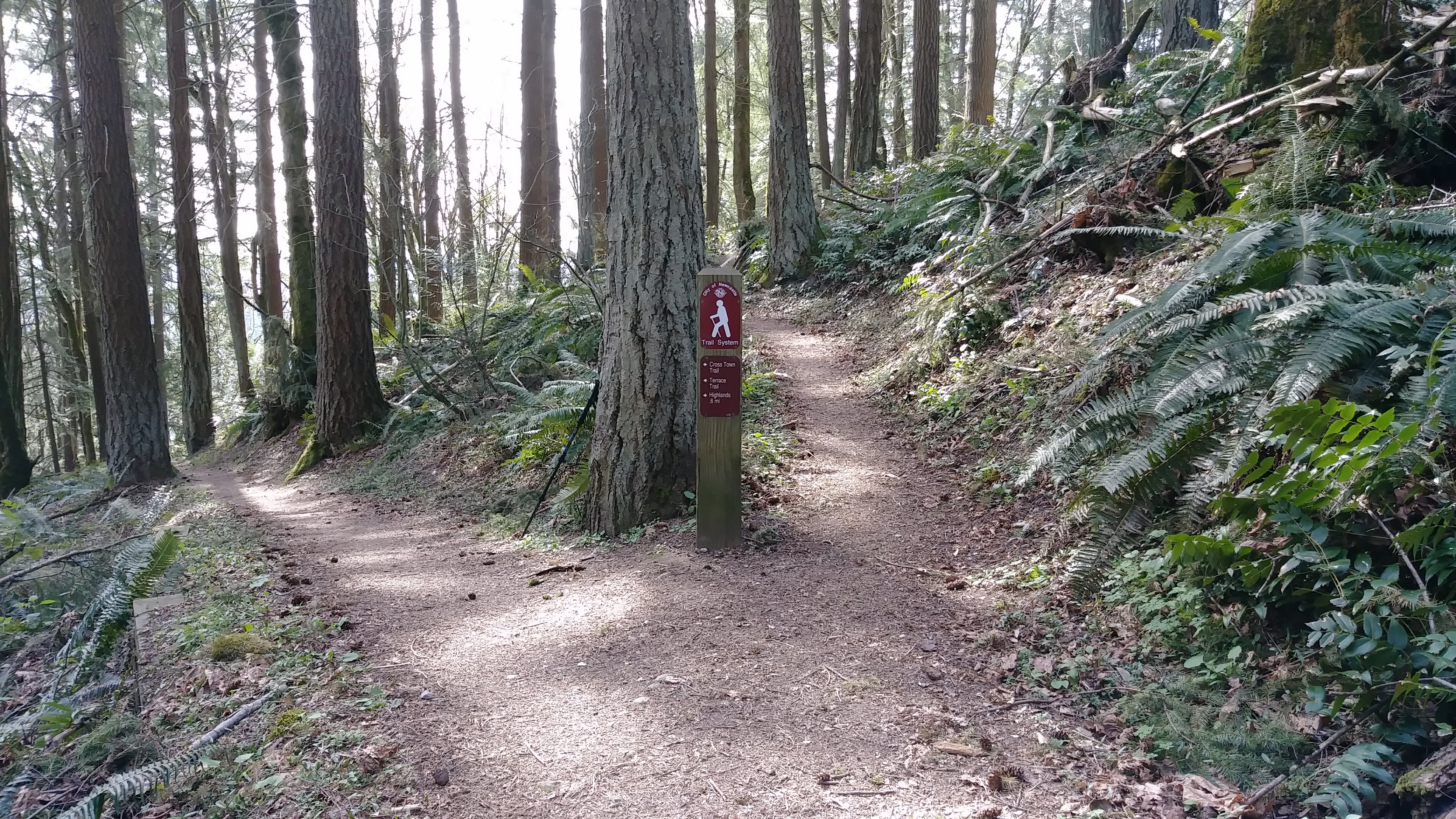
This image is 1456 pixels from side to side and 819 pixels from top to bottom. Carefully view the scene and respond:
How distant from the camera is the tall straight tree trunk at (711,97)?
64.9 ft


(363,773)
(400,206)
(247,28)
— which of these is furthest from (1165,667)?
(247,28)

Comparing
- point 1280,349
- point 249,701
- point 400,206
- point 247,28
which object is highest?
point 247,28

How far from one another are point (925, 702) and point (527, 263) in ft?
46.9

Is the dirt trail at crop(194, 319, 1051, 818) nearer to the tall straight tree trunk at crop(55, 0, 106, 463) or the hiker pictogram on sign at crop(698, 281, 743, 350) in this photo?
the hiker pictogram on sign at crop(698, 281, 743, 350)

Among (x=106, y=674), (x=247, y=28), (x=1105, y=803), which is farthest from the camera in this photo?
(x=247, y=28)

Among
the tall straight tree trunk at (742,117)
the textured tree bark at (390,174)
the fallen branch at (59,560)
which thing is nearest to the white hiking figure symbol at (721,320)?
the fallen branch at (59,560)

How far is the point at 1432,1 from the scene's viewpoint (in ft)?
21.0

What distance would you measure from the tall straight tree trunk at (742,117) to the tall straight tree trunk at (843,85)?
8.02ft

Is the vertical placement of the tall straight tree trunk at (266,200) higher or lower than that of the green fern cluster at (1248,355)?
higher

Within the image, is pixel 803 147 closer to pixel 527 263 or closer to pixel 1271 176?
pixel 527 263

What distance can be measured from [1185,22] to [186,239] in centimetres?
1761

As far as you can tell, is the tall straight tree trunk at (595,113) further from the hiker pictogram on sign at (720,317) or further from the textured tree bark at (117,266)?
the hiker pictogram on sign at (720,317)

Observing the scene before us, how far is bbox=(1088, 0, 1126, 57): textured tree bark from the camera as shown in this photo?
11828 millimetres

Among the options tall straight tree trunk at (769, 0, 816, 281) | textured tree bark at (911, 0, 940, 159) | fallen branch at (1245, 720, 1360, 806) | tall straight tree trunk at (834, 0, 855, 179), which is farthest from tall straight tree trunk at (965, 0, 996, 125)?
fallen branch at (1245, 720, 1360, 806)
